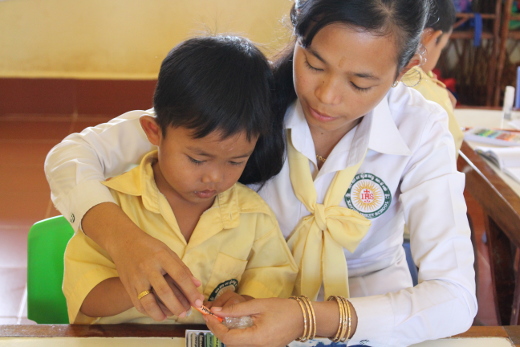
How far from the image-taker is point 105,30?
4.39 meters

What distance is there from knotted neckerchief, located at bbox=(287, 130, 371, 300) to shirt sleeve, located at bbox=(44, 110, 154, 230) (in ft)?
1.34

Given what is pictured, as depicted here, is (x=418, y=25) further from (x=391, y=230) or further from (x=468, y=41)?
(x=468, y=41)

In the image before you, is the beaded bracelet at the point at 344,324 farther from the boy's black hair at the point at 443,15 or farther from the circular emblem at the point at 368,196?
the boy's black hair at the point at 443,15

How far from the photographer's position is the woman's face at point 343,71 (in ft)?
3.67

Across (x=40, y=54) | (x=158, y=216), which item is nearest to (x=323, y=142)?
(x=158, y=216)

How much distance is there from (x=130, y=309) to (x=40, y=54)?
12.1 ft

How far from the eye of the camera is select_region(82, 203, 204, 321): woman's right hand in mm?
968

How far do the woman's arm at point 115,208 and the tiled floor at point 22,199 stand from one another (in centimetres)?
133

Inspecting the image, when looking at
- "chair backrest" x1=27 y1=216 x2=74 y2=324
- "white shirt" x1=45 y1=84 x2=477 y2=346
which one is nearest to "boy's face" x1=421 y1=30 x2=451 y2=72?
"white shirt" x1=45 y1=84 x2=477 y2=346

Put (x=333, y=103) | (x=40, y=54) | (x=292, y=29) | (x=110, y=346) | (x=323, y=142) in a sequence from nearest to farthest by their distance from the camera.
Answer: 1. (x=110, y=346)
2. (x=333, y=103)
3. (x=292, y=29)
4. (x=323, y=142)
5. (x=40, y=54)

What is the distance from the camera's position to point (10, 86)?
444cm

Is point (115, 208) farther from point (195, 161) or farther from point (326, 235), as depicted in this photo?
point (326, 235)

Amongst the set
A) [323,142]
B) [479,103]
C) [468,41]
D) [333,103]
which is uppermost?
[333,103]

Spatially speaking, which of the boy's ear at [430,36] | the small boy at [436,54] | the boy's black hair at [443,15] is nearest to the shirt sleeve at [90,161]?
the small boy at [436,54]
